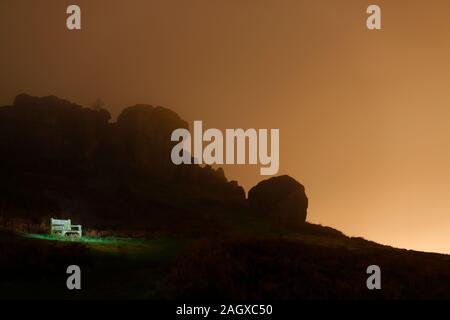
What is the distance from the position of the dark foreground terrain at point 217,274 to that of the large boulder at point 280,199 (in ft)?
209

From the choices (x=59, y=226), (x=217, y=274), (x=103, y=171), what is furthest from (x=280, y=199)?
(x=217, y=274)

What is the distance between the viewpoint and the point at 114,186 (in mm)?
85812

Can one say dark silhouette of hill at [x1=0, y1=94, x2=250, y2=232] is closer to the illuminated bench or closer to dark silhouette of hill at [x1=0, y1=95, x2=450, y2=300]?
dark silhouette of hill at [x1=0, y1=95, x2=450, y2=300]

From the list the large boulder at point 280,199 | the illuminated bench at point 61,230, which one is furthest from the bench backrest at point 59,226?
the large boulder at point 280,199

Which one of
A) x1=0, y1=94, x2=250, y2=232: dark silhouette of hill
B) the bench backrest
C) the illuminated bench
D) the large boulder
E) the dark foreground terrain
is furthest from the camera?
the large boulder

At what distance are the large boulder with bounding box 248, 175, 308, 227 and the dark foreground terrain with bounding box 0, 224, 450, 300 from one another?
209 ft

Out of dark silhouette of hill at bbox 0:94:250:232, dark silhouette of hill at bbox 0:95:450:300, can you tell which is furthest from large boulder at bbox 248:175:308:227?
dark silhouette of hill at bbox 0:94:250:232

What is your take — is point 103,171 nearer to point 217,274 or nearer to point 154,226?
point 154,226

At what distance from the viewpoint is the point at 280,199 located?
291 feet

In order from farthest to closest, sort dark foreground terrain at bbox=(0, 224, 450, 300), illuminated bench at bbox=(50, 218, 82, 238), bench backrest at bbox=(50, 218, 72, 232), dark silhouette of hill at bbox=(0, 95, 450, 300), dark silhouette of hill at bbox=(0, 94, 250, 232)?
dark silhouette of hill at bbox=(0, 94, 250, 232)
bench backrest at bbox=(50, 218, 72, 232)
illuminated bench at bbox=(50, 218, 82, 238)
dark silhouette of hill at bbox=(0, 95, 450, 300)
dark foreground terrain at bbox=(0, 224, 450, 300)

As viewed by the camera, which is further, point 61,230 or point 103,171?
point 103,171

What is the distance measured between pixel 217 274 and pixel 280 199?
240 ft

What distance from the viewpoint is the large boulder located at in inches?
3455
